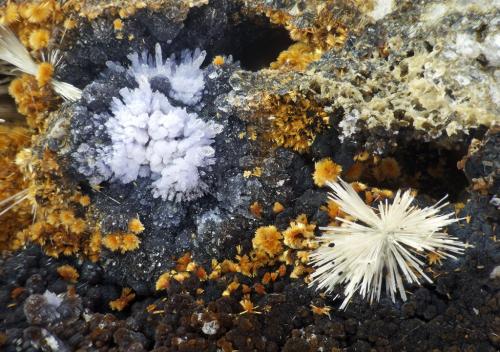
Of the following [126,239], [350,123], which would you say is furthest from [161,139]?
[350,123]

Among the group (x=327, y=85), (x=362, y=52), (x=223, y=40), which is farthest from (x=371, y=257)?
(x=223, y=40)

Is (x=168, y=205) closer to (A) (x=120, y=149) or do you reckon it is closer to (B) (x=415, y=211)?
(A) (x=120, y=149)

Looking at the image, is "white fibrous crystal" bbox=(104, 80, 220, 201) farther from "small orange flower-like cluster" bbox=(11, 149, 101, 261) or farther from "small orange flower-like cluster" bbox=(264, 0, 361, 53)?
"small orange flower-like cluster" bbox=(264, 0, 361, 53)

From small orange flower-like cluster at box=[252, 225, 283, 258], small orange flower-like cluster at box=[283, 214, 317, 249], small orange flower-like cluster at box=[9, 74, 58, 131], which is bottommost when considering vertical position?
small orange flower-like cluster at box=[252, 225, 283, 258]

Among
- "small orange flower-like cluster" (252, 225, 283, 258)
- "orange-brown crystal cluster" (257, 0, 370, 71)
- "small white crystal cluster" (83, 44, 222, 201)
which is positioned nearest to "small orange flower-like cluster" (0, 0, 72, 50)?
"small white crystal cluster" (83, 44, 222, 201)

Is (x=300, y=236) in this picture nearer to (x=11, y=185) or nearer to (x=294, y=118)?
(x=294, y=118)

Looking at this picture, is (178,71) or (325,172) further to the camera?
(178,71)

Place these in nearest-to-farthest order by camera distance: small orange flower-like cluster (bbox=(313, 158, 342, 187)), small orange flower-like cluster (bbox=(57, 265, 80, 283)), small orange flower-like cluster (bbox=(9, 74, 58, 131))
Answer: small orange flower-like cluster (bbox=(313, 158, 342, 187)) < small orange flower-like cluster (bbox=(57, 265, 80, 283)) < small orange flower-like cluster (bbox=(9, 74, 58, 131))
